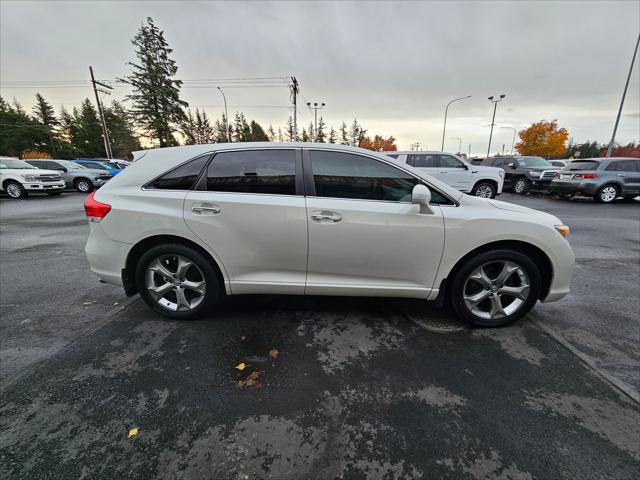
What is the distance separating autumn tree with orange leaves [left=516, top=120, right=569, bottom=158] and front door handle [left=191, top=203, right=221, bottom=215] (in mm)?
61955

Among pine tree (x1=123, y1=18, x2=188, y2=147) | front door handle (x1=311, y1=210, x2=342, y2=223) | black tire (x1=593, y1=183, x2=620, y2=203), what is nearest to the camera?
front door handle (x1=311, y1=210, x2=342, y2=223)

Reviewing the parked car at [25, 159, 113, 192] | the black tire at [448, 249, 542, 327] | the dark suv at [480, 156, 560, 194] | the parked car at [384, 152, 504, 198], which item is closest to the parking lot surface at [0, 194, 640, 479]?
the black tire at [448, 249, 542, 327]

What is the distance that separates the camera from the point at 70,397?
1.88 meters

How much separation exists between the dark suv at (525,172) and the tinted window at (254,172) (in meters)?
15.3

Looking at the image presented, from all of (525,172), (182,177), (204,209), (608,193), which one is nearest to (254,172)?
(204,209)

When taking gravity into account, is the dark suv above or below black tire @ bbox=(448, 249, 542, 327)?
above

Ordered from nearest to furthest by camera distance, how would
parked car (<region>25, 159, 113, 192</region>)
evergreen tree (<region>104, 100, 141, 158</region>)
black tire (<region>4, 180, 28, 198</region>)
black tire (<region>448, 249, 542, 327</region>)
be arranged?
black tire (<region>448, 249, 542, 327</region>), black tire (<region>4, 180, 28, 198</region>), parked car (<region>25, 159, 113, 192</region>), evergreen tree (<region>104, 100, 141, 158</region>)

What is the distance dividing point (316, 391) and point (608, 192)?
1452 cm

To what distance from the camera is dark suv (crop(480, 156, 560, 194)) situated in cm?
1318

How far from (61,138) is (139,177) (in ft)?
280

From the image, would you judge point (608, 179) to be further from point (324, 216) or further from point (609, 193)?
point (324, 216)

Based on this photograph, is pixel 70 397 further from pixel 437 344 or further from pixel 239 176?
pixel 437 344

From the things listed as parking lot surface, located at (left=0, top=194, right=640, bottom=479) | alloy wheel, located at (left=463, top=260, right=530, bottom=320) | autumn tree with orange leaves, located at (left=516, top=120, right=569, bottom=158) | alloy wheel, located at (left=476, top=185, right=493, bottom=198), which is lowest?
parking lot surface, located at (left=0, top=194, right=640, bottom=479)

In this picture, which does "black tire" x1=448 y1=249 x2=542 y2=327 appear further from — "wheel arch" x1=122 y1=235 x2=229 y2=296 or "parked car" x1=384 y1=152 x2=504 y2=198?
"parked car" x1=384 y1=152 x2=504 y2=198
